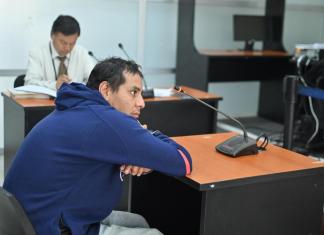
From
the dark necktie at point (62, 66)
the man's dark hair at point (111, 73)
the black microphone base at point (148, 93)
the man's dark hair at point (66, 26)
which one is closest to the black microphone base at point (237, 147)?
the man's dark hair at point (111, 73)

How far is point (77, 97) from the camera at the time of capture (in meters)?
1.53

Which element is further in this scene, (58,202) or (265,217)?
(265,217)

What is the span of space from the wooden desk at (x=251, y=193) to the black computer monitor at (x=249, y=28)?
11.2 feet

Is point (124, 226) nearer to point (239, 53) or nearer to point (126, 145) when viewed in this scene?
point (126, 145)

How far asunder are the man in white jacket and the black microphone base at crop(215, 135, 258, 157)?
5.15 feet

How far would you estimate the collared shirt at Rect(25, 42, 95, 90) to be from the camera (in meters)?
3.42

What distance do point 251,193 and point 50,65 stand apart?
2.24 m

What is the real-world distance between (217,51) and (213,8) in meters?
0.51

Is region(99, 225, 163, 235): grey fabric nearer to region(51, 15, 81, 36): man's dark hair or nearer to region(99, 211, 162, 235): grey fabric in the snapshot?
region(99, 211, 162, 235): grey fabric

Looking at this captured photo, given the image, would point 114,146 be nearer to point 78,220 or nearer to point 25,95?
point 78,220

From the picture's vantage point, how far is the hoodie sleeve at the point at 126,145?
1456 millimetres

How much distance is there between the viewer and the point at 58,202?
1.48 metres

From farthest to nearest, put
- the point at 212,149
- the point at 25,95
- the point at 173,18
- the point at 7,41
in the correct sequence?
the point at 173,18 → the point at 7,41 → the point at 25,95 → the point at 212,149

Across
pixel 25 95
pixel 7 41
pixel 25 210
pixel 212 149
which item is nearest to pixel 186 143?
pixel 212 149
